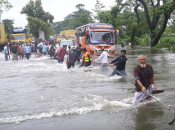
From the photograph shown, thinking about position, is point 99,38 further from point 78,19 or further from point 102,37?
point 78,19

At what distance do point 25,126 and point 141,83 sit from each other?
276 cm

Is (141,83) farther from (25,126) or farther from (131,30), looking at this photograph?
(131,30)

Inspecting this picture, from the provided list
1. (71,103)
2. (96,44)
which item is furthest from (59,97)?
(96,44)

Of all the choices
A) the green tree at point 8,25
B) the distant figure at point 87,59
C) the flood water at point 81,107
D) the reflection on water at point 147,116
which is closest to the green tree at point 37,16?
the green tree at point 8,25

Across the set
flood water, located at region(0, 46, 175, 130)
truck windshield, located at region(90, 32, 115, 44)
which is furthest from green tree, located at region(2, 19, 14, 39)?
flood water, located at region(0, 46, 175, 130)

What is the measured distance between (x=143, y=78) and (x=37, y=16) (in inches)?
1701

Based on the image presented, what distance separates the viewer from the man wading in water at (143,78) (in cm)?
574

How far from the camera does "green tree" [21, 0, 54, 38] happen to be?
45406mm

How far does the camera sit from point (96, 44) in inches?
883

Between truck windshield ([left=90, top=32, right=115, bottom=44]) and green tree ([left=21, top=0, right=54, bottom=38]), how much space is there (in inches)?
961

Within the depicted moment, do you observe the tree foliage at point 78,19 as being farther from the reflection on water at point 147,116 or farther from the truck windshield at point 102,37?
the reflection on water at point 147,116

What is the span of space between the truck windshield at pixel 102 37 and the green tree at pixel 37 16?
24.4m

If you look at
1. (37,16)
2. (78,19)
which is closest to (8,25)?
(37,16)

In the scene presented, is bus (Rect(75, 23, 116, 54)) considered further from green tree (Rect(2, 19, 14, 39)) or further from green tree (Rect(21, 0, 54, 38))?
green tree (Rect(2, 19, 14, 39))
